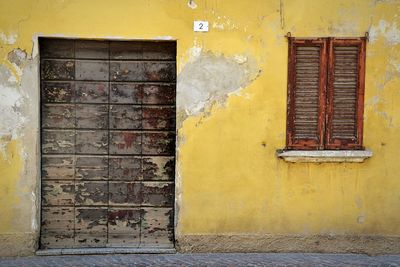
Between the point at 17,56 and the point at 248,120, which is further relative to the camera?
the point at 248,120

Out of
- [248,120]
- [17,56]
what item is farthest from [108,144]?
[248,120]

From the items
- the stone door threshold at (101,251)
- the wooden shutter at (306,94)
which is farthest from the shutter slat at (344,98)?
the stone door threshold at (101,251)

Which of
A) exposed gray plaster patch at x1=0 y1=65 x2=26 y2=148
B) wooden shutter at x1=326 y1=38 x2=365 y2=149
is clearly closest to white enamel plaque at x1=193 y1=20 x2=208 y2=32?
wooden shutter at x1=326 y1=38 x2=365 y2=149

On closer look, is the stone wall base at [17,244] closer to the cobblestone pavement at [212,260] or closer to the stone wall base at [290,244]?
the cobblestone pavement at [212,260]

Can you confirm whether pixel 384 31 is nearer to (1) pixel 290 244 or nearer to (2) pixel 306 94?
(2) pixel 306 94

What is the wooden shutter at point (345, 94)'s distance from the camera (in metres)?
7.13

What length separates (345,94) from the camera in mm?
7184

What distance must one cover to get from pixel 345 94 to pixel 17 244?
4619mm

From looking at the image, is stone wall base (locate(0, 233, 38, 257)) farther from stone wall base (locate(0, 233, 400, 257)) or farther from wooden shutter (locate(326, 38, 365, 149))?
wooden shutter (locate(326, 38, 365, 149))

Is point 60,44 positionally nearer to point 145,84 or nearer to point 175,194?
point 145,84

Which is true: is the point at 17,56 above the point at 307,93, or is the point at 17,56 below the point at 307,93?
above

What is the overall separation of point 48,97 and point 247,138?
264 cm

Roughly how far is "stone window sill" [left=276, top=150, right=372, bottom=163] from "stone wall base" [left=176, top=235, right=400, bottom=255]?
1.02 m

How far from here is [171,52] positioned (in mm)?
7270
